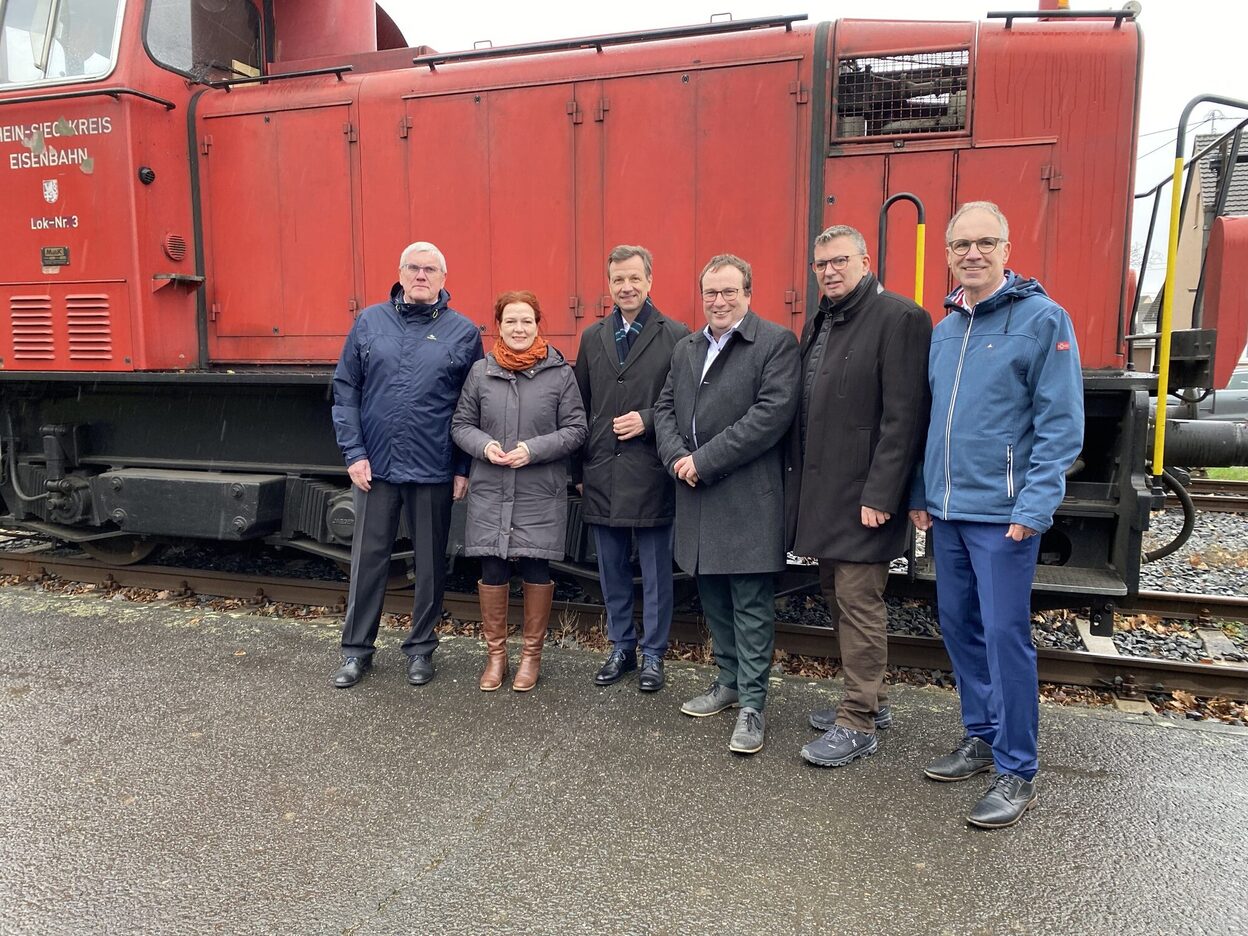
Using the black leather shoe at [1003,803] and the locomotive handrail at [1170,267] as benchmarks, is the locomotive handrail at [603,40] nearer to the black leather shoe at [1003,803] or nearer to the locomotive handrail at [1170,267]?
the locomotive handrail at [1170,267]

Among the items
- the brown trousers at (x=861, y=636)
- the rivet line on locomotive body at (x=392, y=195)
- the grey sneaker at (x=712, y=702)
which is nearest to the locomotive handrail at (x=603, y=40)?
the rivet line on locomotive body at (x=392, y=195)

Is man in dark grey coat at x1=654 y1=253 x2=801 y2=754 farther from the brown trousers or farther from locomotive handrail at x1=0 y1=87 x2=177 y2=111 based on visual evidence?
locomotive handrail at x1=0 y1=87 x2=177 y2=111

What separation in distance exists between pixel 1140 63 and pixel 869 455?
7.85 feet

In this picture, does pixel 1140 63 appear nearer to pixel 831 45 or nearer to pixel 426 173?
pixel 831 45

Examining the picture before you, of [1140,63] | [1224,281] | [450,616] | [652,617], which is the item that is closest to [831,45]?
[1140,63]

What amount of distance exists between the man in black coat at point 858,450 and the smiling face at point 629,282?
817 millimetres

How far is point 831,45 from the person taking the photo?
165 inches

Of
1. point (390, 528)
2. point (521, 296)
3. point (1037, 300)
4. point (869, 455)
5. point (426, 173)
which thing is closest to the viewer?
point (1037, 300)

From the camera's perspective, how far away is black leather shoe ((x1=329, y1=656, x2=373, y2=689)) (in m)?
4.00

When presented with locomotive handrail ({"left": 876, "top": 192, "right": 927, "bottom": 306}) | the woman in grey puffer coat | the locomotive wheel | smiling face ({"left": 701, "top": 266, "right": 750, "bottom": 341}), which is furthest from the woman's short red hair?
the locomotive wheel

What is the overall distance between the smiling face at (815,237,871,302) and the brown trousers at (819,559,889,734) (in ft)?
3.36

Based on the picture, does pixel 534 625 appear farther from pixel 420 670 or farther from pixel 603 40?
pixel 603 40

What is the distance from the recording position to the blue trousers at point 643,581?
12.7 feet

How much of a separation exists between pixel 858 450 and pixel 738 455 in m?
0.45
